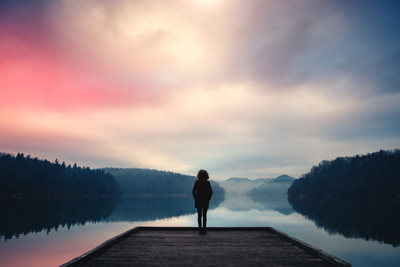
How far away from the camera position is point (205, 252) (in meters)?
8.94

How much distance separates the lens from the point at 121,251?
8945 millimetres

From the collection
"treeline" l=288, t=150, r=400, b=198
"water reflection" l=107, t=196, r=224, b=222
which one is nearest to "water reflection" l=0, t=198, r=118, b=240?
"water reflection" l=107, t=196, r=224, b=222

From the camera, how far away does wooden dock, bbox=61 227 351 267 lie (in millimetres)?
7551

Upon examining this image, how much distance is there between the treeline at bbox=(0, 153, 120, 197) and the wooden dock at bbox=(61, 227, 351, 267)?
15183 cm

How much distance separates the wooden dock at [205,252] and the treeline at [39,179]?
151825 mm

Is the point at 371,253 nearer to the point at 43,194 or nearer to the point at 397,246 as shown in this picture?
the point at 397,246

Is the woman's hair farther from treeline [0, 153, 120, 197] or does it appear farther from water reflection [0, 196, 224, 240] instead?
treeline [0, 153, 120, 197]

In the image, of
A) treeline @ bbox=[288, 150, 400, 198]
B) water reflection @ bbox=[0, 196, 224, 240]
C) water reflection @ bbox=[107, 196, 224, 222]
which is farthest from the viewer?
treeline @ bbox=[288, 150, 400, 198]

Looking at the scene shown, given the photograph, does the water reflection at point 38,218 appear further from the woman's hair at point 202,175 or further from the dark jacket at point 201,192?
the woman's hair at point 202,175

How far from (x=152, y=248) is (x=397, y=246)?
3286cm

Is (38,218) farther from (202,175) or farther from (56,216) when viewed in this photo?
(202,175)

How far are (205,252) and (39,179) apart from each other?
6703 inches

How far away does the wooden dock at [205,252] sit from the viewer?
7.55 meters

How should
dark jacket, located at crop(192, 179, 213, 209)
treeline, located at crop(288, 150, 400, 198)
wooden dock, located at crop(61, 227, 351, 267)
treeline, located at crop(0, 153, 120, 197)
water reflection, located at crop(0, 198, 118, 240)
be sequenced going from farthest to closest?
treeline, located at crop(288, 150, 400, 198)
treeline, located at crop(0, 153, 120, 197)
water reflection, located at crop(0, 198, 118, 240)
dark jacket, located at crop(192, 179, 213, 209)
wooden dock, located at crop(61, 227, 351, 267)
